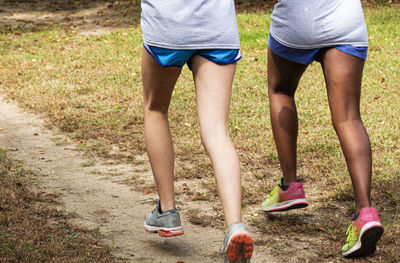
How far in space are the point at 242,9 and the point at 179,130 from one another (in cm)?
866

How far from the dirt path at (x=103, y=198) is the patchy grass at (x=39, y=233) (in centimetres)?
11

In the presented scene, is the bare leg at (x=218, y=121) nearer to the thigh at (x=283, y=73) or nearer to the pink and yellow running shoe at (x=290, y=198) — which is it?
the thigh at (x=283, y=73)

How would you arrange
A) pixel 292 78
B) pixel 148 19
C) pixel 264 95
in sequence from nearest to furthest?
pixel 148 19
pixel 292 78
pixel 264 95

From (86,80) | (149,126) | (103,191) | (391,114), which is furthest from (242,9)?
(149,126)

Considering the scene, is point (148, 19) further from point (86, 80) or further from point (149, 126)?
point (86, 80)

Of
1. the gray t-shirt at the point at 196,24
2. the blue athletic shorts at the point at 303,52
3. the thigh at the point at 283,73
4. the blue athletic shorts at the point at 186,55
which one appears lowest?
the thigh at the point at 283,73

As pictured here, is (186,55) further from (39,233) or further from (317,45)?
(39,233)

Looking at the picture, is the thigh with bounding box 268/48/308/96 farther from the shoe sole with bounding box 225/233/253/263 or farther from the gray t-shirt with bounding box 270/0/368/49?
the shoe sole with bounding box 225/233/253/263

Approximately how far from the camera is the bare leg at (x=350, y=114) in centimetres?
316

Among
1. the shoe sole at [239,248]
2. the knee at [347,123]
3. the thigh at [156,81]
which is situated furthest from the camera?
the knee at [347,123]

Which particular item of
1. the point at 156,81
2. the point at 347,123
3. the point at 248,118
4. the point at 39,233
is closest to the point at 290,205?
the point at 347,123

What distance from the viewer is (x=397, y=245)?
10.7 ft

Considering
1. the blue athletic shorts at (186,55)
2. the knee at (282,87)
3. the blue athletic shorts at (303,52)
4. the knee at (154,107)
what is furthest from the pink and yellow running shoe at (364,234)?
the knee at (154,107)

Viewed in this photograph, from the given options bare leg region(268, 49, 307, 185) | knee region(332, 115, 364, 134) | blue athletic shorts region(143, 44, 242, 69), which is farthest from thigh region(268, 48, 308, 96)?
blue athletic shorts region(143, 44, 242, 69)
